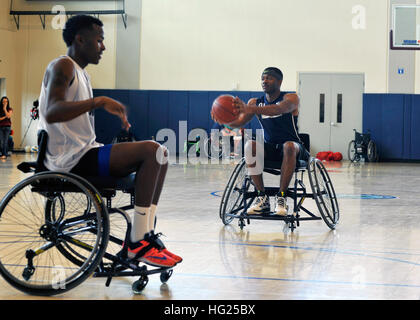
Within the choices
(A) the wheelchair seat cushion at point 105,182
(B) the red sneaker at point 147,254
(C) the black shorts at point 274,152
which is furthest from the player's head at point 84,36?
(C) the black shorts at point 274,152

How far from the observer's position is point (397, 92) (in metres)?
15.5

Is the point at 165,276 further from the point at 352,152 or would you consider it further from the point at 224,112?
the point at 352,152

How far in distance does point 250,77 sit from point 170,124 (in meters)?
2.52

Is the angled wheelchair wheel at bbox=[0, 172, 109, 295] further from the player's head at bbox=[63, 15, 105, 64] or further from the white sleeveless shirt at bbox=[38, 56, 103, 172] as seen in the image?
the player's head at bbox=[63, 15, 105, 64]

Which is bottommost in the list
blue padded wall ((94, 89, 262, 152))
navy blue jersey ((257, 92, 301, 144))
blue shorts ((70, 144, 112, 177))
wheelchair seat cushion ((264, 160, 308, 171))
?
wheelchair seat cushion ((264, 160, 308, 171))

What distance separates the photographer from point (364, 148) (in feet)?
49.7

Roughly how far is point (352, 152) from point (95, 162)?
45.3ft

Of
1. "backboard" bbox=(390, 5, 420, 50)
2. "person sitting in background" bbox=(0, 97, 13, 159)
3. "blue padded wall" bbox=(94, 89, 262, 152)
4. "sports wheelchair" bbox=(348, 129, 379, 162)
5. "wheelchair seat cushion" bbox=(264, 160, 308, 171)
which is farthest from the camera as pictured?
"blue padded wall" bbox=(94, 89, 262, 152)

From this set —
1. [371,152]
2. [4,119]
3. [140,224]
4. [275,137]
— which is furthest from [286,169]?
[371,152]

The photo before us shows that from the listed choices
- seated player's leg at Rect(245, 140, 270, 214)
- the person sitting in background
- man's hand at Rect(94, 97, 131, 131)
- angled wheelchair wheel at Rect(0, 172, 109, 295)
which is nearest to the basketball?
seated player's leg at Rect(245, 140, 270, 214)

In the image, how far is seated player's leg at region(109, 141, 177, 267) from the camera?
8.73 feet

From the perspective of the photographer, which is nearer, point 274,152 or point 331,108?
point 274,152

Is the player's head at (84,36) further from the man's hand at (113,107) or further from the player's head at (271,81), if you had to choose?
the player's head at (271,81)

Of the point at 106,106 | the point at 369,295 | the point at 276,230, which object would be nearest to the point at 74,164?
the point at 106,106
